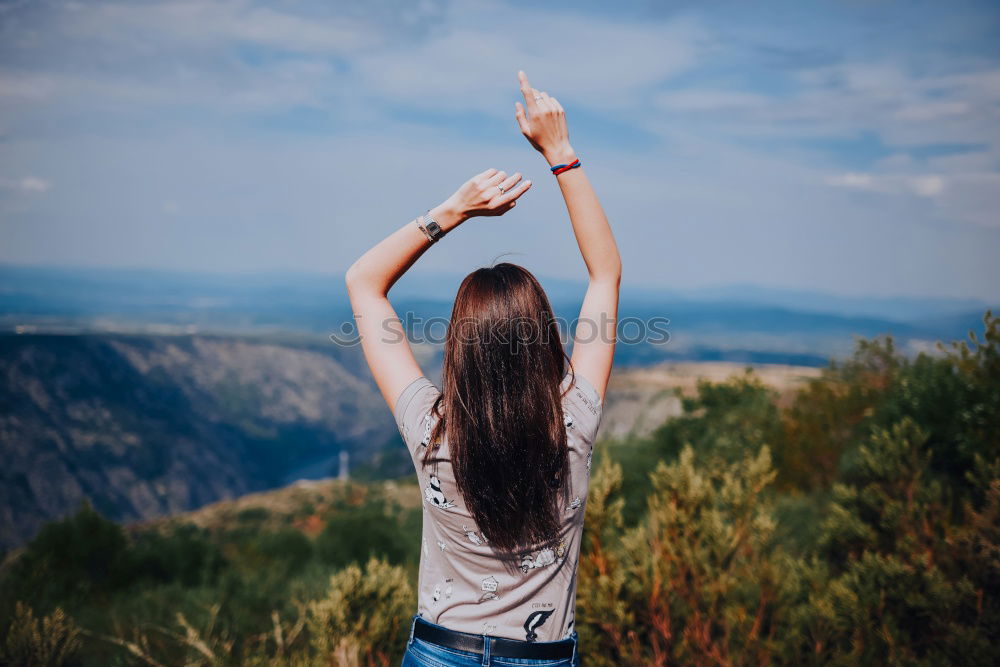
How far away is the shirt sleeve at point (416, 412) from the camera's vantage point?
1.77 metres

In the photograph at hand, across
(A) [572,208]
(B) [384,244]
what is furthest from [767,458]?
(B) [384,244]

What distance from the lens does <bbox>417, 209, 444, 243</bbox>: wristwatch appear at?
1932mm

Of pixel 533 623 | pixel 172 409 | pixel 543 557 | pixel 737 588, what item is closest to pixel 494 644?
pixel 533 623

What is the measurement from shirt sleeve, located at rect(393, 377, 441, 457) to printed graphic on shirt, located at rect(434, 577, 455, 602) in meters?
0.35

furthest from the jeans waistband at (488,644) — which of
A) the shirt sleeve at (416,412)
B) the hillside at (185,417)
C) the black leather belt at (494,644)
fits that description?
the hillside at (185,417)

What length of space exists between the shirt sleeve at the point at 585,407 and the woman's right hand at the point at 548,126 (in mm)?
687

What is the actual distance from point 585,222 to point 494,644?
1193mm

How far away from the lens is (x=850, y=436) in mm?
22906

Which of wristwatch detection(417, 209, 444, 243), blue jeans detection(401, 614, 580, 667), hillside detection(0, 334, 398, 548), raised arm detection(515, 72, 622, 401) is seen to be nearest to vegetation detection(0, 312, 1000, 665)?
blue jeans detection(401, 614, 580, 667)

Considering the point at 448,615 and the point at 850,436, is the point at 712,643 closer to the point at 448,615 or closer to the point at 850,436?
the point at 448,615

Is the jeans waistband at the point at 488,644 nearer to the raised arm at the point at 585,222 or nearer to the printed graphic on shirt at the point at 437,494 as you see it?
the printed graphic on shirt at the point at 437,494

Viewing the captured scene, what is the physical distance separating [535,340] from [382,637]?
3.33 m

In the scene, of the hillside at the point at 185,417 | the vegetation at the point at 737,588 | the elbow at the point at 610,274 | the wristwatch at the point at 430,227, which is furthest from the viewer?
the hillside at the point at 185,417

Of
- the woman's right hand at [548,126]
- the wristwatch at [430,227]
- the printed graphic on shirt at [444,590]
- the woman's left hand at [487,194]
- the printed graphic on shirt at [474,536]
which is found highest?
the woman's right hand at [548,126]
